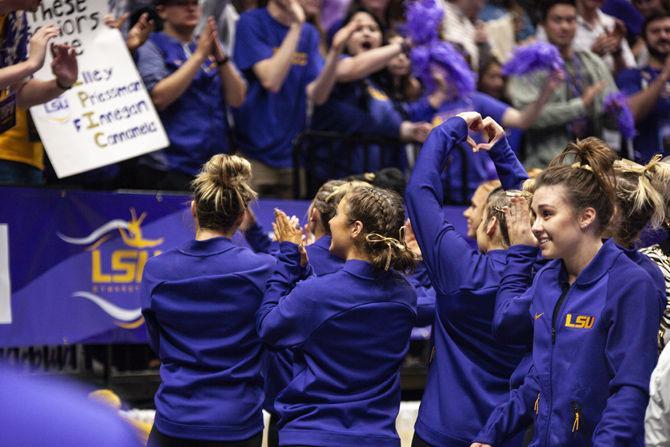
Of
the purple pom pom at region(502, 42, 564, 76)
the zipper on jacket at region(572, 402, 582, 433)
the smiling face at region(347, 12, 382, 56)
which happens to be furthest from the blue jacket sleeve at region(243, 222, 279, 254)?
the purple pom pom at region(502, 42, 564, 76)

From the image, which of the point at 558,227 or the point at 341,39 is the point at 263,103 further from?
the point at 558,227

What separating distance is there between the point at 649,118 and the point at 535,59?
1.28 m

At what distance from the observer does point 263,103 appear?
7617 mm

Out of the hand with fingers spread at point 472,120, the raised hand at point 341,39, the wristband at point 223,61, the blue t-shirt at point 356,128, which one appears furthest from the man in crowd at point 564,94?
the hand with fingers spread at point 472,120

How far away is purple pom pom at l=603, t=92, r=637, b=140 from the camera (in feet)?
28.4

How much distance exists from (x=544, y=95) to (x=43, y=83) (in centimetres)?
412

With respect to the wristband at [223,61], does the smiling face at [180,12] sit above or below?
above

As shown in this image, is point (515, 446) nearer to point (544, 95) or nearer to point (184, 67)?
point (184, 67)

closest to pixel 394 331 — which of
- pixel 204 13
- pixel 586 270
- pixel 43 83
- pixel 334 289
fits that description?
pixel 334 289

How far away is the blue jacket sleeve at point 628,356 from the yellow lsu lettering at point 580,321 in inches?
2.6

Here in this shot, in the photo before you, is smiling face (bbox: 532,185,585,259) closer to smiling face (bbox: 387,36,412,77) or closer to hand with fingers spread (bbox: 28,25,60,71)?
hand with fingers spread (bbox: 28,25,60,71)

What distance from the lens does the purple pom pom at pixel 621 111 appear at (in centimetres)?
865

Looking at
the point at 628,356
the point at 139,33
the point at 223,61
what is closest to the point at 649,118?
the point at 223,61

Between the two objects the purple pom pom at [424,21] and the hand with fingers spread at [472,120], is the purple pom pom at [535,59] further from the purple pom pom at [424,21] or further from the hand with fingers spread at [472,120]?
the hand with fingers spread at [472,120]
